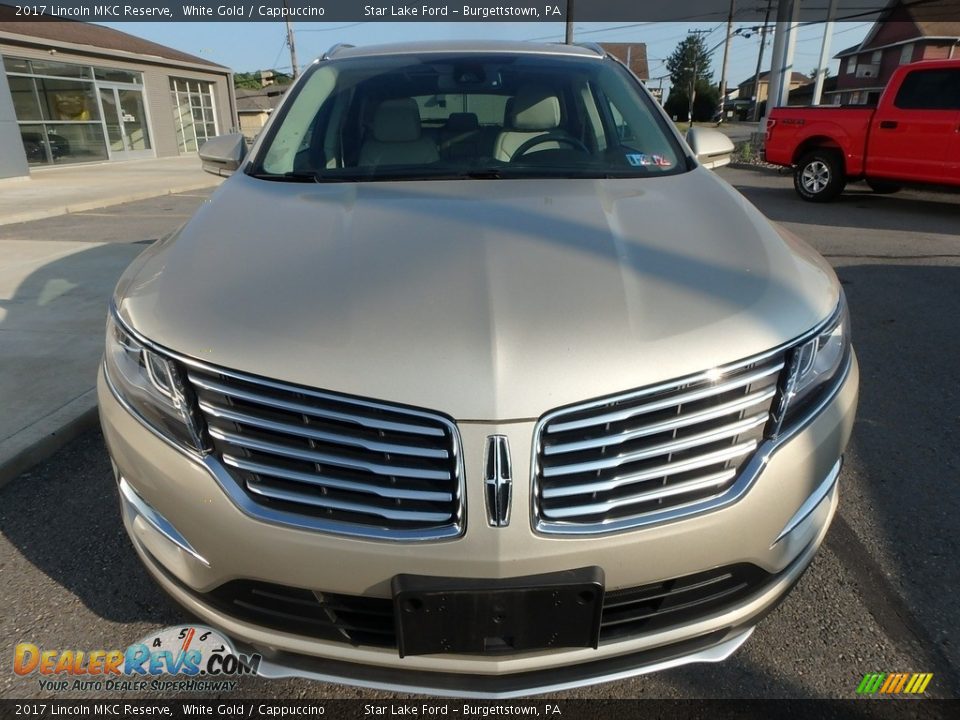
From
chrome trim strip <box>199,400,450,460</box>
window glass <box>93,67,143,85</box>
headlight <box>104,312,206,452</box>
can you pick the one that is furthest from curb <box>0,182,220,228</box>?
chrome trim strip <box>199,400,450,460</box>

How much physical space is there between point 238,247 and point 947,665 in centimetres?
226

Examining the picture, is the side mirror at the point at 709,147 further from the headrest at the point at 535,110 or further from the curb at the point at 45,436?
the curb at the point at 45,436

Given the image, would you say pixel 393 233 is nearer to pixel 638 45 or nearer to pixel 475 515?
pixel 475 515

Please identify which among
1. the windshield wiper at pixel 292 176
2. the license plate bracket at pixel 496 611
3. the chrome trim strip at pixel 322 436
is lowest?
the license plate bracket at pixel 496 611

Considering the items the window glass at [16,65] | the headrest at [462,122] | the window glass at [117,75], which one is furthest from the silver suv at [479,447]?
the window glass at [117,75]

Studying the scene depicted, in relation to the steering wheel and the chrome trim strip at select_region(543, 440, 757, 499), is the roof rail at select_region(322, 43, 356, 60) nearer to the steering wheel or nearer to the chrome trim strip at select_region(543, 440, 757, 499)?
the steering wheel

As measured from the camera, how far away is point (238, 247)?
6.02 feet

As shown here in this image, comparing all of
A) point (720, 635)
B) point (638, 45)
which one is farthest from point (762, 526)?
point (638, 45)

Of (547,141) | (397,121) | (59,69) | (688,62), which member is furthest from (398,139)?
(688,62)

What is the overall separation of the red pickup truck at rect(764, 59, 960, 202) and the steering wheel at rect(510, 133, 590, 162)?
8110 millimetres

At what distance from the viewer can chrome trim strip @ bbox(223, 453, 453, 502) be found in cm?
135

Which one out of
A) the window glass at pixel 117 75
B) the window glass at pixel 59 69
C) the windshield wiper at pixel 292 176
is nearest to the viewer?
the windshield wiper at pixel 292 176

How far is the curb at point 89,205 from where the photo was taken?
373 inches

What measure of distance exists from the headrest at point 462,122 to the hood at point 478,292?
2.26 feet
